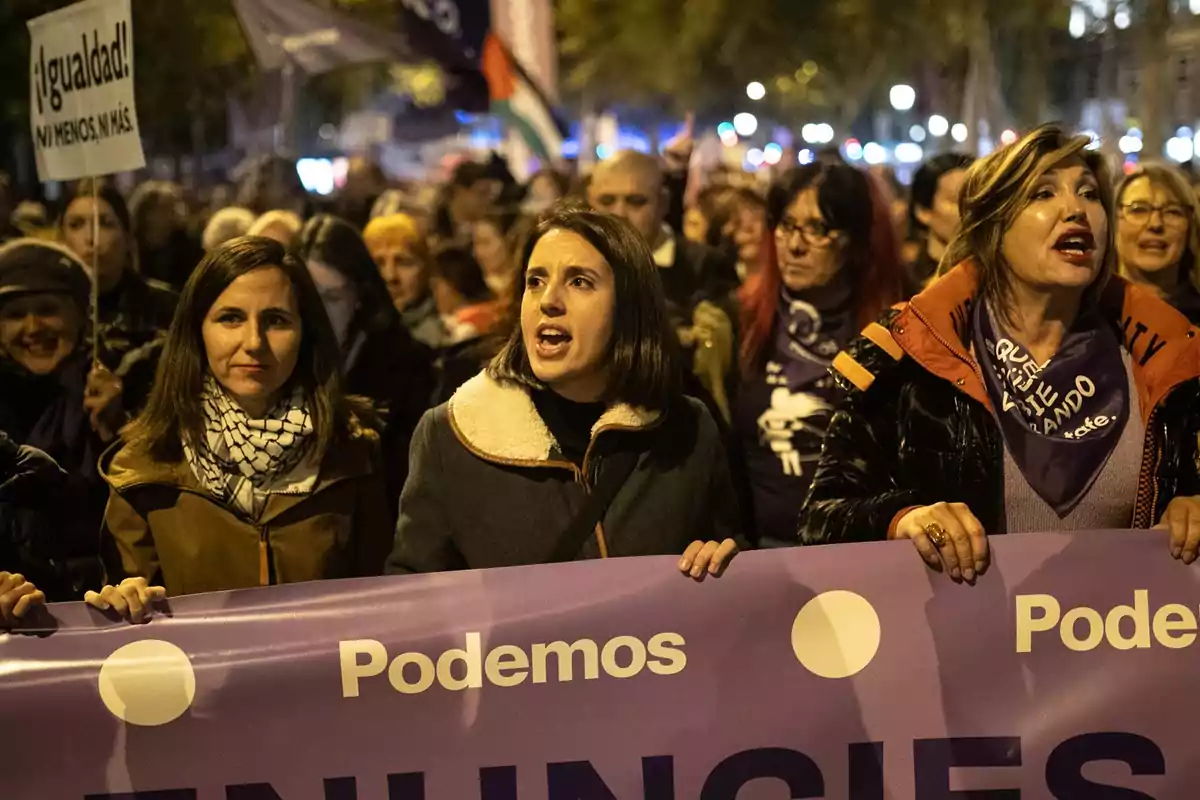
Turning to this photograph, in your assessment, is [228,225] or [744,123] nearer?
[228,225]

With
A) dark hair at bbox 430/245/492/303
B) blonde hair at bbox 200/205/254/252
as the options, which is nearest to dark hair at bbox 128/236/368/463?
blonde hair at bbox 200/205/254/252

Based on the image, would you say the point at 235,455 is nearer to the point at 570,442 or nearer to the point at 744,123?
the point at 570,442

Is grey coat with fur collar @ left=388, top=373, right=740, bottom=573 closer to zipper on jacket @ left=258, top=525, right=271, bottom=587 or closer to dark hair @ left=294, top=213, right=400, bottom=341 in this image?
zipper on jacket @ left=258, top=525, right=271, bottom=587

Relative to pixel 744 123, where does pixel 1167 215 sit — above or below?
below

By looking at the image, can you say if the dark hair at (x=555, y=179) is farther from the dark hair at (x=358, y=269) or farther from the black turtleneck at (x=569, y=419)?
the black turtleneck at (x=569, y=419)

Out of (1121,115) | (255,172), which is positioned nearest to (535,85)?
(255,172)

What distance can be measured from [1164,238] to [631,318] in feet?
10.6

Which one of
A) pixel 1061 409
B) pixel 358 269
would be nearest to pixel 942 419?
pixel 1061 409

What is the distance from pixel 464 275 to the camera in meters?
9.29

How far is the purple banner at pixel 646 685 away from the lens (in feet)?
11.6

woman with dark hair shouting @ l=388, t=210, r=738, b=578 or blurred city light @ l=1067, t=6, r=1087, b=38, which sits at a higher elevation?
blurred city light @ l=1067, t=6, r=1087, b=38

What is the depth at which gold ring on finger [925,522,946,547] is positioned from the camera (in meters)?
3.53

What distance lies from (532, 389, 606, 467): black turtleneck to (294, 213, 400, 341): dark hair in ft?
9.38

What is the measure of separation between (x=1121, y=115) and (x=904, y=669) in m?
34.3
